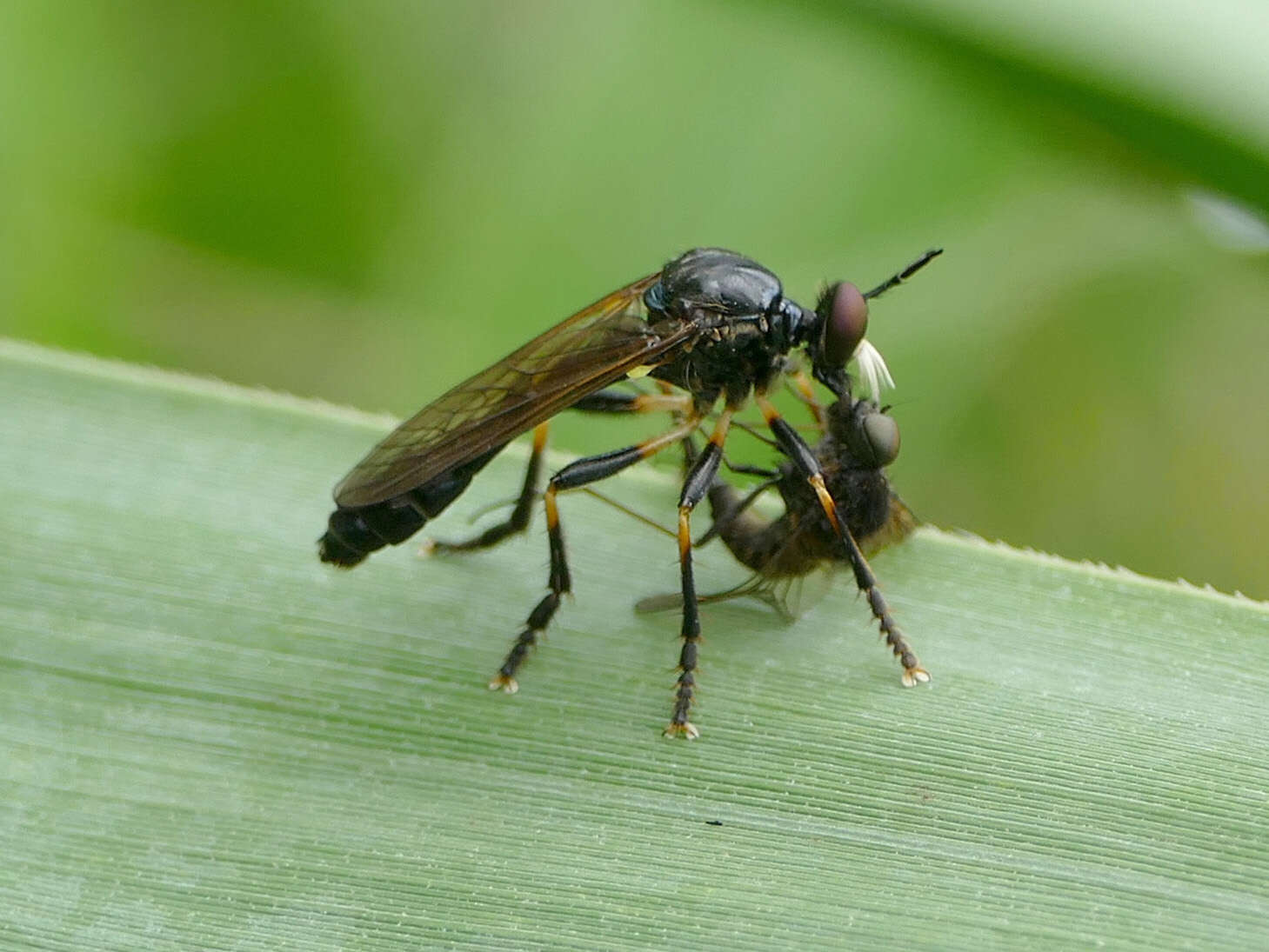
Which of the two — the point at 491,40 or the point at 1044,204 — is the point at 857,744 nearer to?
the point at 1044,204

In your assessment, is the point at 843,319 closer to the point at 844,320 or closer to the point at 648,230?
the point at 844,320

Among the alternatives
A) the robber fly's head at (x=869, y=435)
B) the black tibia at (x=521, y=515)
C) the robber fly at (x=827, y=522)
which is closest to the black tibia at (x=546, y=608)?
the robber fly at (x=827, y=522)

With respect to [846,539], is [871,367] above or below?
above

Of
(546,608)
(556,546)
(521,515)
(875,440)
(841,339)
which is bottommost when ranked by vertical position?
(521,515)

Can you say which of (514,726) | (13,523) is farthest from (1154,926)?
(13,523)

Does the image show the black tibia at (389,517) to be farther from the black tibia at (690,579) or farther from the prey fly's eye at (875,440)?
the prey fly's eye at (875,440)

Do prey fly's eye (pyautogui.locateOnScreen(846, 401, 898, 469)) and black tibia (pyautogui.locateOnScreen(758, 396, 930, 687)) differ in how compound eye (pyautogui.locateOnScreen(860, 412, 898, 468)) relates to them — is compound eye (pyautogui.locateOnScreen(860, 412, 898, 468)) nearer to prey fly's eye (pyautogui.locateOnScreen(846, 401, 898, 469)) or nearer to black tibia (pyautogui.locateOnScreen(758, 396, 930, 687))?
prey fly's eye (pyautogui.locateOnScreen(846, 401, 898, 469))

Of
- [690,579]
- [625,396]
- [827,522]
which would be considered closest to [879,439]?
[827,522]

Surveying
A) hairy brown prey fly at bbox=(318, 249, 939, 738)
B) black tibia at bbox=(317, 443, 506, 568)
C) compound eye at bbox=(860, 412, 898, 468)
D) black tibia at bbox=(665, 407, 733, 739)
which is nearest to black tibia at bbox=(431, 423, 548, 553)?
hairy brown prey fly at bbox=(318, 249, 939, 738)
